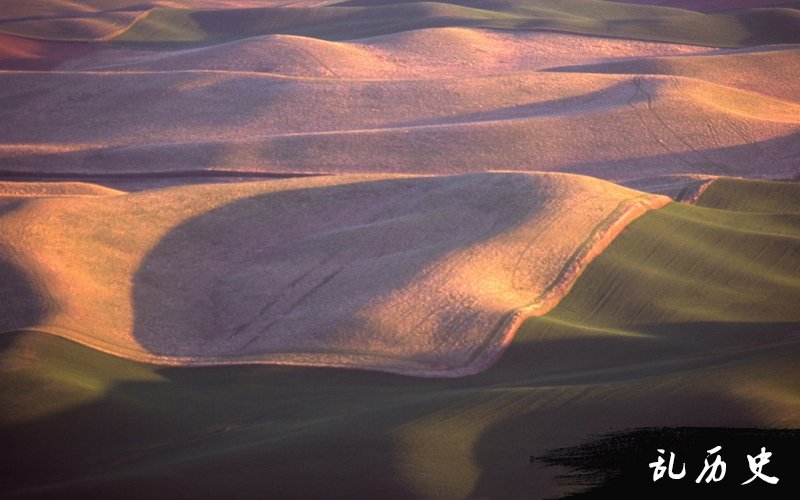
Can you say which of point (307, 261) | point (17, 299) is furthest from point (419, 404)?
point (17, 299)

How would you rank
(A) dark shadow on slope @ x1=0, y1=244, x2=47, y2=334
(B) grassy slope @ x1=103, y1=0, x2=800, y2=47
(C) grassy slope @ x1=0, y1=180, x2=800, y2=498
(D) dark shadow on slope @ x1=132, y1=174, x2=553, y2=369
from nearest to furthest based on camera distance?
(C) grassy slope @ x1=0, y1=180, x2=800, y2=498
(A) dark shadow on slope @ x1=0, y1=244, x2=47, y2=334
(D) dark shadow on slope @ x1=132, y1=174, x2=553, y2=369
(B) grassy slope @ x1=103, y1=0, x2=800, y2=47

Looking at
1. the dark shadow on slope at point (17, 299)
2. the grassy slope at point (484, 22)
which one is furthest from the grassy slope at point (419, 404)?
the grassy slope at point (484, 22)

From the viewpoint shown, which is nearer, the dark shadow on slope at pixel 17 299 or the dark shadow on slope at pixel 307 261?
the dark shadow on slope at pixel 17 299

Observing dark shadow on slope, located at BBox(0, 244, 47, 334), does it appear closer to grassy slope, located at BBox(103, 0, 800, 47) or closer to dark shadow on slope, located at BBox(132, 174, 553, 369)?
dark shadow on slope, located at BBox(132, 174, 553, 369)

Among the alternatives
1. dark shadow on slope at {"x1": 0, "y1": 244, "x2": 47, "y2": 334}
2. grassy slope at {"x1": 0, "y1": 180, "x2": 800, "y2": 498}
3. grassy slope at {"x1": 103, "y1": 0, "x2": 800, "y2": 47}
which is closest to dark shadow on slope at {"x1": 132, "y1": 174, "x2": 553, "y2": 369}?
grassy slope at {"x1": 0, "y1": 180, "x2": 800, "y2": 498}

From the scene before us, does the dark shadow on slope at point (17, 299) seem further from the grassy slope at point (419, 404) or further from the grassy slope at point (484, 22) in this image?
the grassy slope at point (484, 22)

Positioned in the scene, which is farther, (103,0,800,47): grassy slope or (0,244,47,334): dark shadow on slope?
(103,0,800,47): grassy slope
